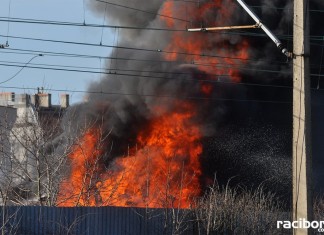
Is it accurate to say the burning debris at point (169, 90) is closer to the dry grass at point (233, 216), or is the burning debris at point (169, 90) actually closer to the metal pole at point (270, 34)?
the dry grass at point (233, 216)

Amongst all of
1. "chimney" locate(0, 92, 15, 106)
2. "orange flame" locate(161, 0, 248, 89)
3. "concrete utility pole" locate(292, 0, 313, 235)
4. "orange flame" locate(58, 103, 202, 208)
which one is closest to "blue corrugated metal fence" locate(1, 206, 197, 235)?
"orange flame" locate(58, 103, 202, 208)

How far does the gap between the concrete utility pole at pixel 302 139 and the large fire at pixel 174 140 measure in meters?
13.9

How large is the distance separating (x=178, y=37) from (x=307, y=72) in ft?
57.3

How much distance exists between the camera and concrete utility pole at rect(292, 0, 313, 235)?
40.8 feet

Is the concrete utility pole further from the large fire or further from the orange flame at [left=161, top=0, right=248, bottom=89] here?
the orange flame at [left=161, top=0, right=248, bottom=89]

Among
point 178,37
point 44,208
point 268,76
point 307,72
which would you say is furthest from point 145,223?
point 268,76

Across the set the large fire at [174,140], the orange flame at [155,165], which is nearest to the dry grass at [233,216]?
the orange flame at [155,165]

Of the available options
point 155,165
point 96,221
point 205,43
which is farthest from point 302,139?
point 205,43

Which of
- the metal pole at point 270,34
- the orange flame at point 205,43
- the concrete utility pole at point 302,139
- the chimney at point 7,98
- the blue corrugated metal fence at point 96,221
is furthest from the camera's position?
the chimney at point 7,98

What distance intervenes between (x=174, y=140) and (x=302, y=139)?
16576mm

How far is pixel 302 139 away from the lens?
40.9ft

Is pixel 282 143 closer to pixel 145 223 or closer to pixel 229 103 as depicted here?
pixel 229 103

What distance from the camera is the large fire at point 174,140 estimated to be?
2706 cm

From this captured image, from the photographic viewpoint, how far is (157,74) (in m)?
29.0
